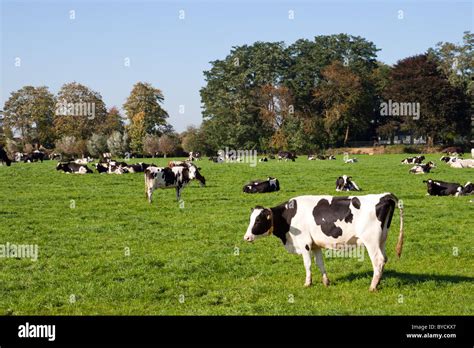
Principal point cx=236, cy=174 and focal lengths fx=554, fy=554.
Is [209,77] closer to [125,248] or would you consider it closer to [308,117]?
[308,117]

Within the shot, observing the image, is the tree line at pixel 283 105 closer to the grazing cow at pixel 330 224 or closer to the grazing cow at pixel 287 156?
the grazing cow at pixel 287 156

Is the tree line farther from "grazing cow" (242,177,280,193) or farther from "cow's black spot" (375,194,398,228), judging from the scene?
"cow's black spot" (375,194,398,228)

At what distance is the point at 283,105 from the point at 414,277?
77560 millimetres

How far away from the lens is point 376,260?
9.65 m

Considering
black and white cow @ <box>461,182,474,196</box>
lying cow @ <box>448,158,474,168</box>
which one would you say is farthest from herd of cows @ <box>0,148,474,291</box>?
lying cow @ <box>448,158,474,168</box>

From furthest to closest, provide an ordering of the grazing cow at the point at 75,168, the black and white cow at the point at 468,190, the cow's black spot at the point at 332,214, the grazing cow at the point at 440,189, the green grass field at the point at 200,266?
the grazing cow at the point at 75,168 → the grazing cow at the point at 440,189 → the black and white cow at the point at 468,190 → the cow's black spot at the point at 332,214 → the green grass field at the point at 200,266

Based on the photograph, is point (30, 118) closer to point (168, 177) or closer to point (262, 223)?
point (168, 177)

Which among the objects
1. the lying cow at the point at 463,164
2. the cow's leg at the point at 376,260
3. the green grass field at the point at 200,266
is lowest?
the green grass field at the point at 200,266

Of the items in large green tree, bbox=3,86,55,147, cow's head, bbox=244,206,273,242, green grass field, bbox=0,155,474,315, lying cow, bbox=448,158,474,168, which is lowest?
green grass field, bbox=0,155,474,315

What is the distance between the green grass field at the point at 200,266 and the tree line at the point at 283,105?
60160mm

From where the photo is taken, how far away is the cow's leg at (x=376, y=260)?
31.7 feet

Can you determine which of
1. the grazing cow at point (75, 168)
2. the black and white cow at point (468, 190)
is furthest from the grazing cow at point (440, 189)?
the grazing cow at point (75, 168)

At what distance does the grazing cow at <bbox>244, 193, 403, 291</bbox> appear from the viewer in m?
9.77
